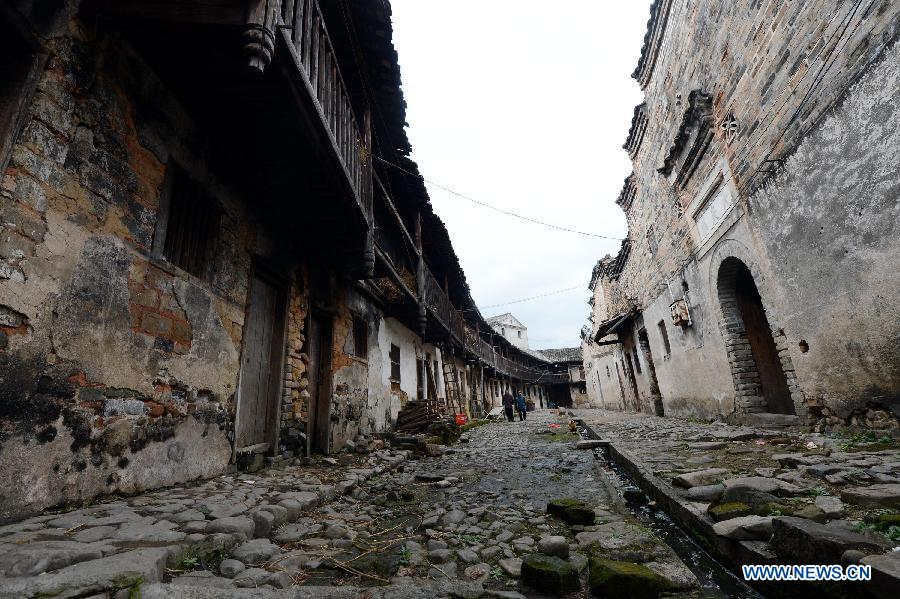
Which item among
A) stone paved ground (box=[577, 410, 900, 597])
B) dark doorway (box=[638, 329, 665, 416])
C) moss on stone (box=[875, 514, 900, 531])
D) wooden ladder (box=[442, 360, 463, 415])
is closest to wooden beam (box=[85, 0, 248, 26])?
stone paved ground (box=[577, 410, 900, 597])

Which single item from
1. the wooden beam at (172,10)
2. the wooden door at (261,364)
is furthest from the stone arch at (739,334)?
the wooden beam at (172,10)

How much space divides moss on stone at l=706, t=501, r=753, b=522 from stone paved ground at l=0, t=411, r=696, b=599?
1.19ft

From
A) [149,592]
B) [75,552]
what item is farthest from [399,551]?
[75,552]

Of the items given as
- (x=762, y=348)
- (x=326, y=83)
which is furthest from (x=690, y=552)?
(x=762, y=348)

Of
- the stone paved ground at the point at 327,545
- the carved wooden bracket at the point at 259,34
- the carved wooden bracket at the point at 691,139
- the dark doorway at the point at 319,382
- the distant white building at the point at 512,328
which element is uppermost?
the distant white building at the point at 512,328

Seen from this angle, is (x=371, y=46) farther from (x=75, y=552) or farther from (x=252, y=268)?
(x=75, y=552)

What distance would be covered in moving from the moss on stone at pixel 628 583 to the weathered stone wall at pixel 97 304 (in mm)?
3122

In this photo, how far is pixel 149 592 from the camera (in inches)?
60.9

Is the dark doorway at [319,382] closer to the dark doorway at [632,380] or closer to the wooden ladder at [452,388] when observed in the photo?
the wooden ladder at [452,388]

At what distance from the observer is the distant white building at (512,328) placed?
50.0 m

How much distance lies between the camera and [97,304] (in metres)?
2.88

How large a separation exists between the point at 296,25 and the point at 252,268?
2.76m

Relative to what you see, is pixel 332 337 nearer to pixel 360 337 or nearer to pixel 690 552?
pixel 360 337

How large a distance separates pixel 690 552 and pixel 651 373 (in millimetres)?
12440
